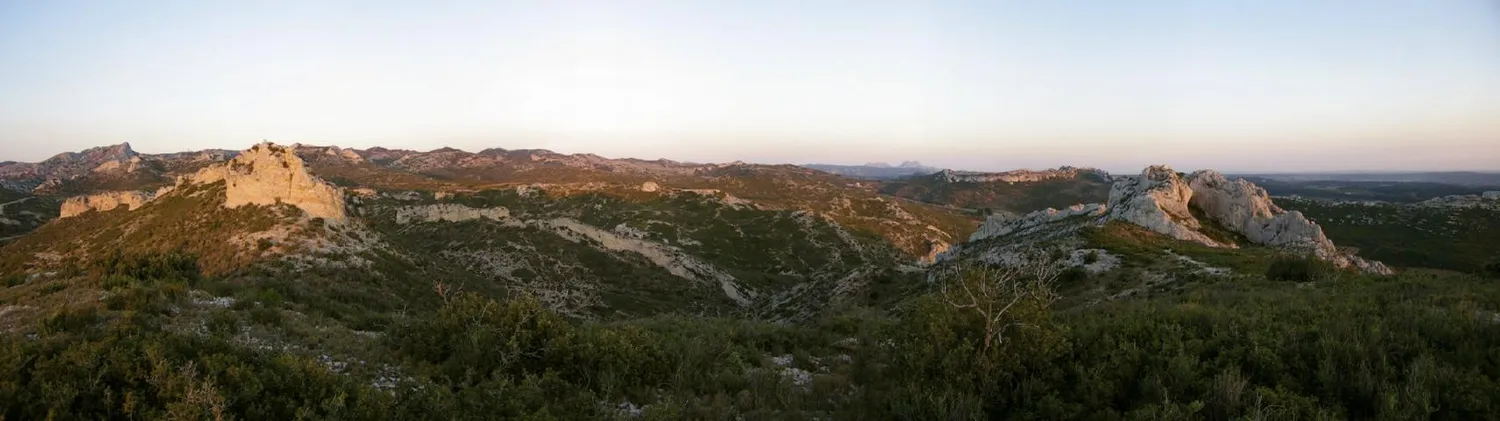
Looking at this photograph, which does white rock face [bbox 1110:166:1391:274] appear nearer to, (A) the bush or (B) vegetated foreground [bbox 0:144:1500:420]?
(B) vegetated foreground [bbox 0:144:1500:420]

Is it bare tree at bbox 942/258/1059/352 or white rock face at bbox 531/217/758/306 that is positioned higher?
bare tree at bbox 942/258/1059/352

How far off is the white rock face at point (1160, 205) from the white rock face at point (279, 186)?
2141 inches

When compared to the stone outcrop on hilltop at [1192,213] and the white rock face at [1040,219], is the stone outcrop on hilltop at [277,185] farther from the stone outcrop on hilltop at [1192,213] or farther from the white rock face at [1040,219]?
the stone outcrop on hilltop at [1192,213]

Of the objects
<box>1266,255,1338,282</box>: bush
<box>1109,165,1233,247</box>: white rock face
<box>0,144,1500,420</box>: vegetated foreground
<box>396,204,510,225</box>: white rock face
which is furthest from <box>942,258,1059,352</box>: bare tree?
<box>396,204,510,225</box>: white rock face

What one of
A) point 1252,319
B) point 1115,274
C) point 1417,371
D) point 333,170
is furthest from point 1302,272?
point 333,170

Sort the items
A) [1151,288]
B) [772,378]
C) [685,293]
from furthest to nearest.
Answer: [685,293]
[1151,288]
[772,378]

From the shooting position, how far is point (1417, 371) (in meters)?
6.73

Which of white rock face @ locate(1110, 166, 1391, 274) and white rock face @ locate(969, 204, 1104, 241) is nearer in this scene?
white rock face @ locate(1110, 166, 1391, 274)

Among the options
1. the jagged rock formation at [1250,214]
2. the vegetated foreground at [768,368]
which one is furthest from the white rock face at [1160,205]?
the vegetated foreground at [768,368]

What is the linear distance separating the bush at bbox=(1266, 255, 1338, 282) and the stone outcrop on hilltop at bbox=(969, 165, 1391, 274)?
48.9 feet

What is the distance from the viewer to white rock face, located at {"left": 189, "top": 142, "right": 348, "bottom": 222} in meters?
40.5

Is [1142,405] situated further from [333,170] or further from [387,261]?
[333,170]

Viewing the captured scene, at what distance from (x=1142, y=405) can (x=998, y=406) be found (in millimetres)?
1693

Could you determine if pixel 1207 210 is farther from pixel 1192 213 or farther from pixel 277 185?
pixel 277 185
